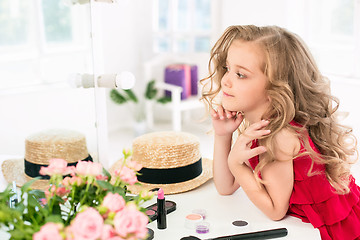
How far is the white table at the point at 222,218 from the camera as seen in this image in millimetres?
Answer: 1157

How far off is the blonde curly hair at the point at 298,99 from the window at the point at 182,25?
9.53 ft

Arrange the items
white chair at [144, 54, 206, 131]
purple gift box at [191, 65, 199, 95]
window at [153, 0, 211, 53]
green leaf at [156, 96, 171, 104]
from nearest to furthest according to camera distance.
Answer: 1. white chair at [144, 54, 206, 131]
2. green leaf at [156, 96, 171, 104]
3. purple gift box at [191, 65, 199, 95]
4. window at [153, 0, 211, 53]

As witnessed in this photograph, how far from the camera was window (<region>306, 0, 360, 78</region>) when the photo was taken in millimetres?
3378

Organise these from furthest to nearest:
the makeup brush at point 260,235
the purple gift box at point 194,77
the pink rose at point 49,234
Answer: the purple gift box at point 194,77
the makeup brush at point 260,235
the pink rose at point 49,234

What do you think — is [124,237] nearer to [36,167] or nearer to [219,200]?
[219,200]

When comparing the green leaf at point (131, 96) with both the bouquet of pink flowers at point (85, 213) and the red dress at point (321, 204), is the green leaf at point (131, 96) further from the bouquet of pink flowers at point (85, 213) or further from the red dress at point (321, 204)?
the bouquet of pink flowers at point (85, 213)

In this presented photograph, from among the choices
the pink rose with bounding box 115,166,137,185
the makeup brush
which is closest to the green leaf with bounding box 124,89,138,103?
the makeup brush

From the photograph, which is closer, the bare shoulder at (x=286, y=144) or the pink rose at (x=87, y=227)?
the pink rose at (x=87, y=227)

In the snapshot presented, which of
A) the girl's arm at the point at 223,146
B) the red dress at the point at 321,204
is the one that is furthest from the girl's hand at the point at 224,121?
the red dress at the point at 321,204

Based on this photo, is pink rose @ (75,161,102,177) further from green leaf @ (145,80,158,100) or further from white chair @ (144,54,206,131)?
green leaf @ (145,80,158,100)

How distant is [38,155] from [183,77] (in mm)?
2595

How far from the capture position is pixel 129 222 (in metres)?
0.70

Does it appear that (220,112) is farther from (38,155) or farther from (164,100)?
(164,100)

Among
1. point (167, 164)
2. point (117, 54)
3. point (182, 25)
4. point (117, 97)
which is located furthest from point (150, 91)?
point (167, 164)
